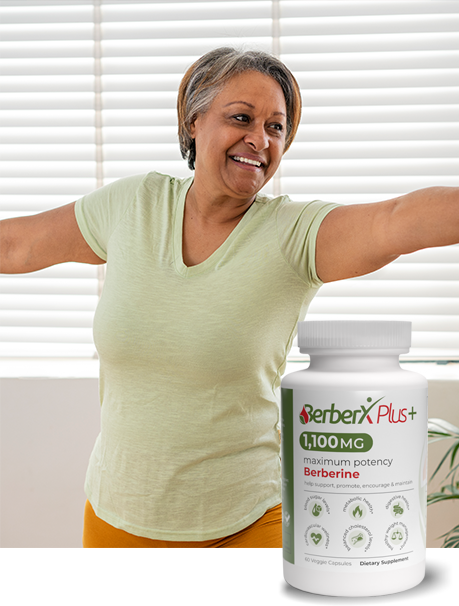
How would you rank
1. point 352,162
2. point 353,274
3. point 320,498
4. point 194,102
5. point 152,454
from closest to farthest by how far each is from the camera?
point 320,498 → point 353,274 → point 152,454 → point 194,102 → point 352,162

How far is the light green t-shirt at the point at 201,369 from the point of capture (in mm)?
869

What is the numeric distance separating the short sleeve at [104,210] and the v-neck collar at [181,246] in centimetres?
A: 10

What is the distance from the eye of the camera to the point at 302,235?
2.78 ft

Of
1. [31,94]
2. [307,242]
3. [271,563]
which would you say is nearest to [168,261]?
[307,242]

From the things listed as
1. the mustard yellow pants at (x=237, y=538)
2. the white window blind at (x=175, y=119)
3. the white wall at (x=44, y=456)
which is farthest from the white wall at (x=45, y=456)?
the mustard yellow pants at (x=237, y=538)

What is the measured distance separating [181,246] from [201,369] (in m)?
0.21

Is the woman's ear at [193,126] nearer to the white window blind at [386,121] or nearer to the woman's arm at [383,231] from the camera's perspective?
the woman's arm at [383,231]

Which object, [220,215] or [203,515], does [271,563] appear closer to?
[203,515]

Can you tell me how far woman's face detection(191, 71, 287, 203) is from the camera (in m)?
0.92

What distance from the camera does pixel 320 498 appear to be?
0.43m

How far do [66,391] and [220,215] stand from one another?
1116 mm

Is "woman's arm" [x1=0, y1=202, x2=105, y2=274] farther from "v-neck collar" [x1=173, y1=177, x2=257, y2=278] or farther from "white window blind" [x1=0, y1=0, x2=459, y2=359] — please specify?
"white window blind" [x1=0, y1=0, x2=459, y2=359]

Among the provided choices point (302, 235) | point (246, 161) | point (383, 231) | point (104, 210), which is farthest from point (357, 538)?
point (104, 210)

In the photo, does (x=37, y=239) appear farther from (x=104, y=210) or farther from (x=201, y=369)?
(x=201, y=369)
